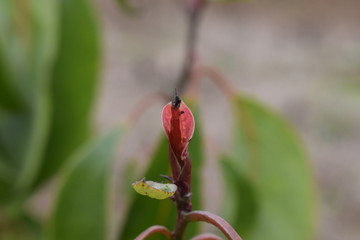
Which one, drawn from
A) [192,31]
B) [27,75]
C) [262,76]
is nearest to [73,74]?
[27,75]

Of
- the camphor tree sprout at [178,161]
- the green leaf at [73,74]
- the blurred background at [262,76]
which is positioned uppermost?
the camphor tree sprout at [178,161]

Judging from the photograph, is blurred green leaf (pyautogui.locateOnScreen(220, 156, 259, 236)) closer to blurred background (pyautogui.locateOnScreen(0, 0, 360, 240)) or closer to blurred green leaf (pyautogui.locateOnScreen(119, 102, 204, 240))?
blurred green leaf (pyautogui.locateOnScreen(119, 102, 204, 240))

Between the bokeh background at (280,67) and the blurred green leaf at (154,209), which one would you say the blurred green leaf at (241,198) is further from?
the bokeh background at (280,67)

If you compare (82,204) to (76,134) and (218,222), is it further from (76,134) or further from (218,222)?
(218,222)

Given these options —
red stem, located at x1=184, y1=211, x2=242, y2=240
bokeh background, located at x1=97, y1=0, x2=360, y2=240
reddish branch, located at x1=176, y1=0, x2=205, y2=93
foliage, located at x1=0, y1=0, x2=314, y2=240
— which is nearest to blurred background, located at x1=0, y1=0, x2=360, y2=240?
bokeh background, located at x1=97, y1=0, x2=360, y2=240

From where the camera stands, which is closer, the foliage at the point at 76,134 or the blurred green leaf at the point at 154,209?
the blurred green leaf at the point at 154,209

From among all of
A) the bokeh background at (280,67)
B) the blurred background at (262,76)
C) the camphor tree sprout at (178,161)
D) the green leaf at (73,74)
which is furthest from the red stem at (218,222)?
the bokeh background at (280,67)
